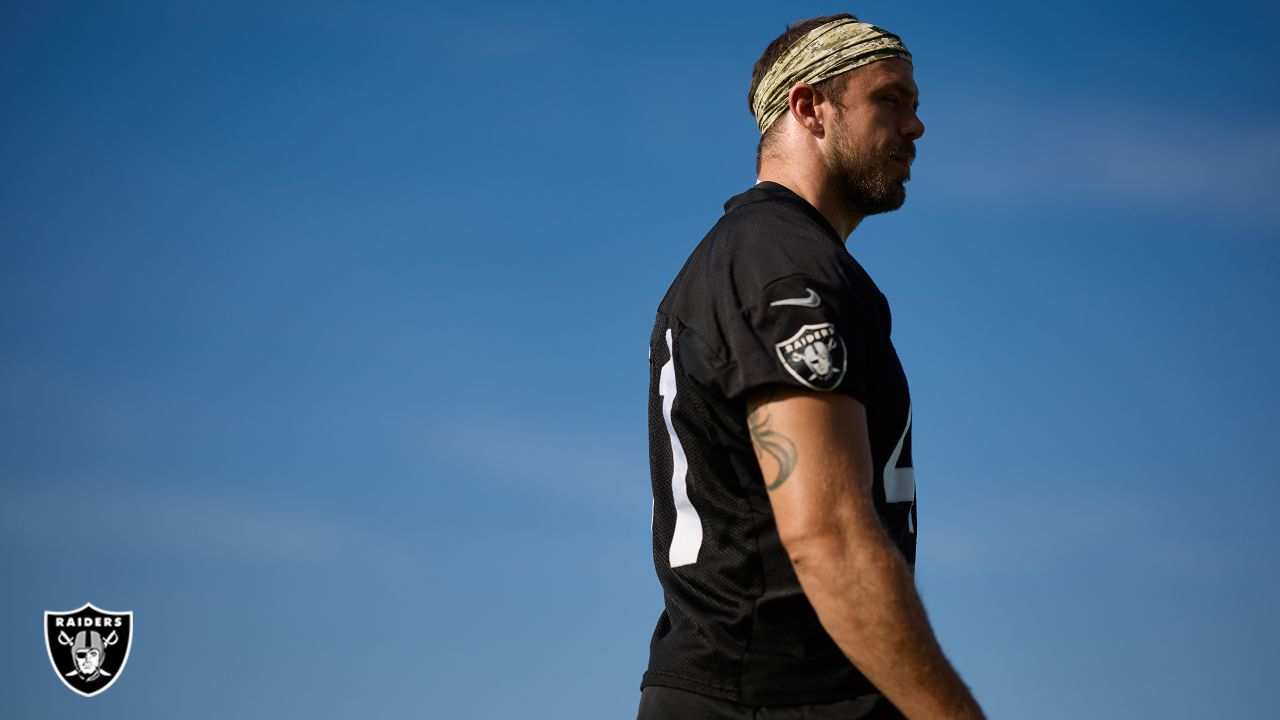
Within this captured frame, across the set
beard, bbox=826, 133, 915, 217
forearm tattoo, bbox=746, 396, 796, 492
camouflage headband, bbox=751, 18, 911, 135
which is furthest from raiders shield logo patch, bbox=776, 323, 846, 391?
camouflage headband, bbox=751, 18, 911, 135

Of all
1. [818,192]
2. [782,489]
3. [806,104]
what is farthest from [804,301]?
[806,104]

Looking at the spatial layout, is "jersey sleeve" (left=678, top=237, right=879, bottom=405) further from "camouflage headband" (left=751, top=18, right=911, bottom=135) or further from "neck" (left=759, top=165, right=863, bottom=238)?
"camouflage headband" (left=751, top=18, right=911, bottom=135)

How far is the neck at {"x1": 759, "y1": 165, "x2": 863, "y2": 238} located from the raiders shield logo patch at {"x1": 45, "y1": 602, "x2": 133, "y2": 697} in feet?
43.7

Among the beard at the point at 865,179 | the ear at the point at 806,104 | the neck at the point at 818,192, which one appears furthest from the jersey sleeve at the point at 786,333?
the ear at the point at 806,104

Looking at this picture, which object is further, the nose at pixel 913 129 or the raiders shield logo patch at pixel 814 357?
the nose at pixel 913 129

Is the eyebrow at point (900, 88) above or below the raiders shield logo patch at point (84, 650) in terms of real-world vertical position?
above

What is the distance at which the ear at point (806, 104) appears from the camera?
4012 millimetres

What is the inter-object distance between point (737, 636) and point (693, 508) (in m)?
0.40

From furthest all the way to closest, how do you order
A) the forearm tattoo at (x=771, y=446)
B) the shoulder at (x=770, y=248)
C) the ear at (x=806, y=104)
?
the ear at (x=806, y=104) < the shoulder at (x=770, y=248) < the forearm tattoo at (x=771, y=446)

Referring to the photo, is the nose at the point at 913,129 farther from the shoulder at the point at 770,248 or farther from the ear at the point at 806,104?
the shoulder at the point at 770,248

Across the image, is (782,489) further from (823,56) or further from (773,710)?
(823,56)

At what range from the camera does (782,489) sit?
9.46 ft

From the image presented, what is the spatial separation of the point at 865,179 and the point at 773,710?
1873 mm

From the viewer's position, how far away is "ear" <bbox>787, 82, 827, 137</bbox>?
401 cm
